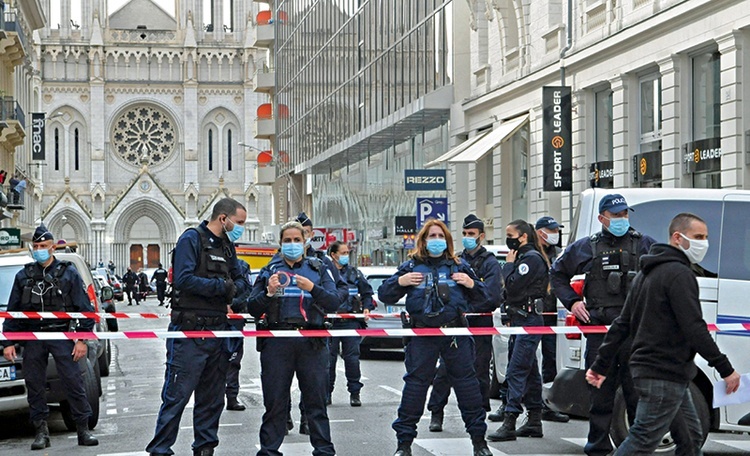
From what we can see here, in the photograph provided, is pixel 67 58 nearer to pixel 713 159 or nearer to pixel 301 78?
pixel 301 78

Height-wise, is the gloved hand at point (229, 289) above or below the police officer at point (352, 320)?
above

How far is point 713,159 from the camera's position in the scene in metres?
22.8

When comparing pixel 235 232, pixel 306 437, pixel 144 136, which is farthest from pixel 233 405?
pixel 144 136

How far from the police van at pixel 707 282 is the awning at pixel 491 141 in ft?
67.7

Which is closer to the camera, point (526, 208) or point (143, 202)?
point (526, 208)

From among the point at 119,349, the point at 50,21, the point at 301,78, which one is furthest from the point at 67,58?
the point at 119,349

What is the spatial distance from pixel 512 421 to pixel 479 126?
80.5 feet

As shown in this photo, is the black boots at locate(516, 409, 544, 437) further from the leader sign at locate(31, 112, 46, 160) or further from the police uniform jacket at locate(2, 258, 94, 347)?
the leader sign at locate(31, 112, 46, 160)

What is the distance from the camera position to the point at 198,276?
9484 millimetres

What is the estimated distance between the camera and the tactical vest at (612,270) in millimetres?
9414

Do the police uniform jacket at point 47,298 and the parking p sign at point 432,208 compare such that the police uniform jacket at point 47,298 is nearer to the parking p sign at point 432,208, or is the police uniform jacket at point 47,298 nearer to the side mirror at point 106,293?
the side mirror at point 106,293

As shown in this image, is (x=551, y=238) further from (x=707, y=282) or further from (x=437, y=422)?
(x=707, y=282)

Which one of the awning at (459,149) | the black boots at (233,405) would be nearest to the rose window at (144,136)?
the awning at (459,149)

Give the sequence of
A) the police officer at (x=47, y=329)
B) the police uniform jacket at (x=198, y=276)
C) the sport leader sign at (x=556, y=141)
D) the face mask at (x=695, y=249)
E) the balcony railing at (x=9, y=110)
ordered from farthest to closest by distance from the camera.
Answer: the balcony railing at (x=9, y=110)
the sport leader sign at (x=556, y=141)
the police officer at (x=47, y=329)
the police uniform jacket at (x=198, y=276)
the face mask at (x=695, y=249)
